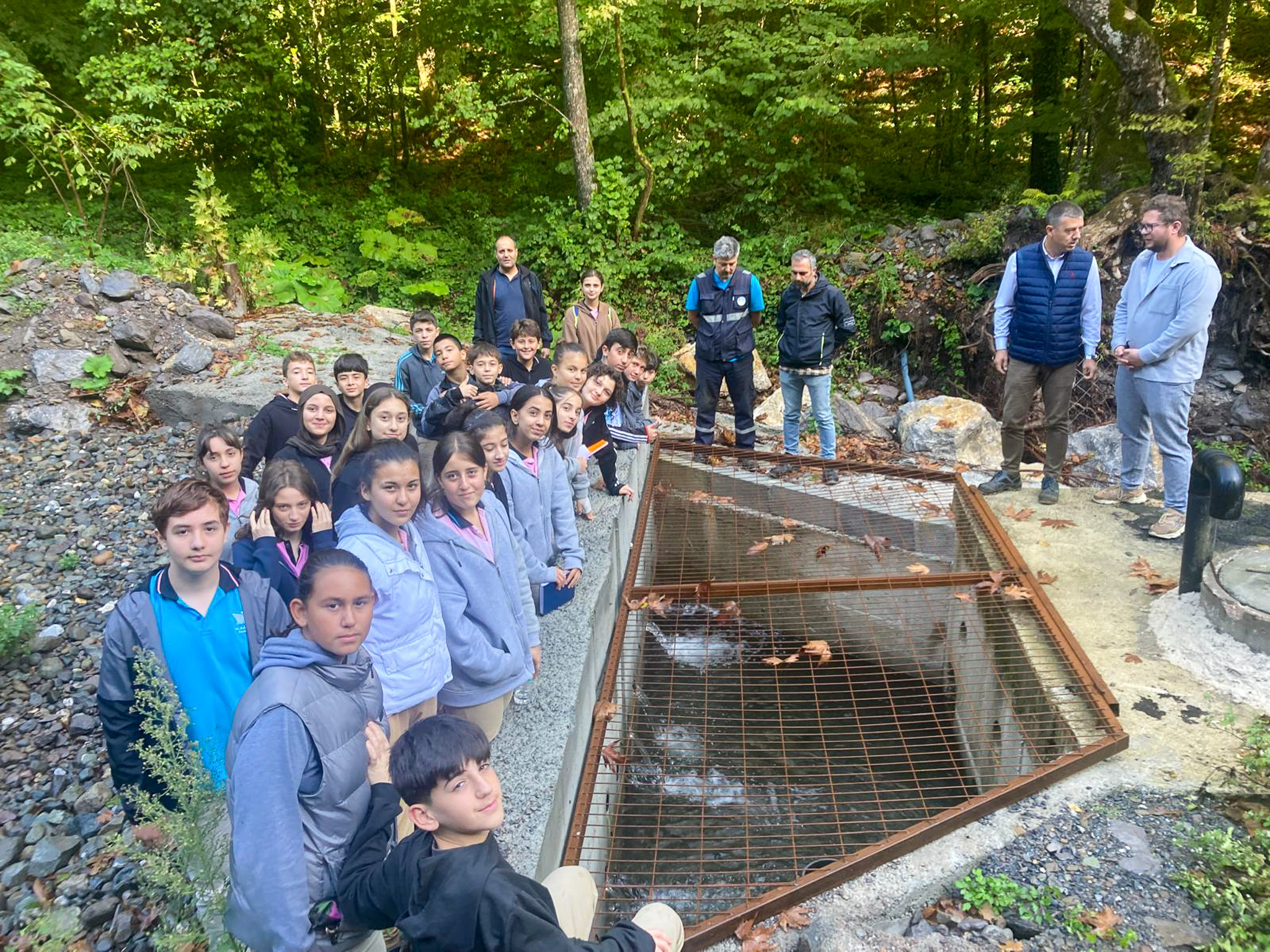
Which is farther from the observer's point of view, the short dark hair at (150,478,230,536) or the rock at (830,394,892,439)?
the rock at (830,394,892,439)

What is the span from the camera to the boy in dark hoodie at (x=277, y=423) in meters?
4.61

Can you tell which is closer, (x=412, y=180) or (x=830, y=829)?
(x=830, y=829)

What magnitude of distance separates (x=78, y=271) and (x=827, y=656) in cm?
835

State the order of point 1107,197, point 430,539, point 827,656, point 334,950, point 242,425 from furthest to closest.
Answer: point 1107,197 → point 242,425 → point 827,656 → point 430,539 → point 334,950

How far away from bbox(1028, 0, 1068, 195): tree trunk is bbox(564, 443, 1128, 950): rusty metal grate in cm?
692

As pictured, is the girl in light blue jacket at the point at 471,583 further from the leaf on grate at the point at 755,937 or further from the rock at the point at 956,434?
the rock at the point at 956,434

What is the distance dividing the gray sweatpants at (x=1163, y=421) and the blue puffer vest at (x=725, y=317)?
269 cm

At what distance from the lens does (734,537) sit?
21.9ft

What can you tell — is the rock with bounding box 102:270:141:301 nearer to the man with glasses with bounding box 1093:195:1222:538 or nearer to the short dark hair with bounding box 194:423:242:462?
the short dark hair with bounding box 194:423:242:462

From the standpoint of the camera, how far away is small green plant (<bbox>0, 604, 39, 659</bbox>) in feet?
14.6

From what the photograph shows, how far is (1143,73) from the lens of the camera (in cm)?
858

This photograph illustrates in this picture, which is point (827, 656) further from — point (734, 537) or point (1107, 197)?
point (1107, 197)

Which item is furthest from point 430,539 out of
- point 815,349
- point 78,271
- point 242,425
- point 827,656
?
point 78,271

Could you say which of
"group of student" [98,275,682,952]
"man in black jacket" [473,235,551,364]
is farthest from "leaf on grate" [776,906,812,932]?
"man in black jacket" [473,235,551,364]
